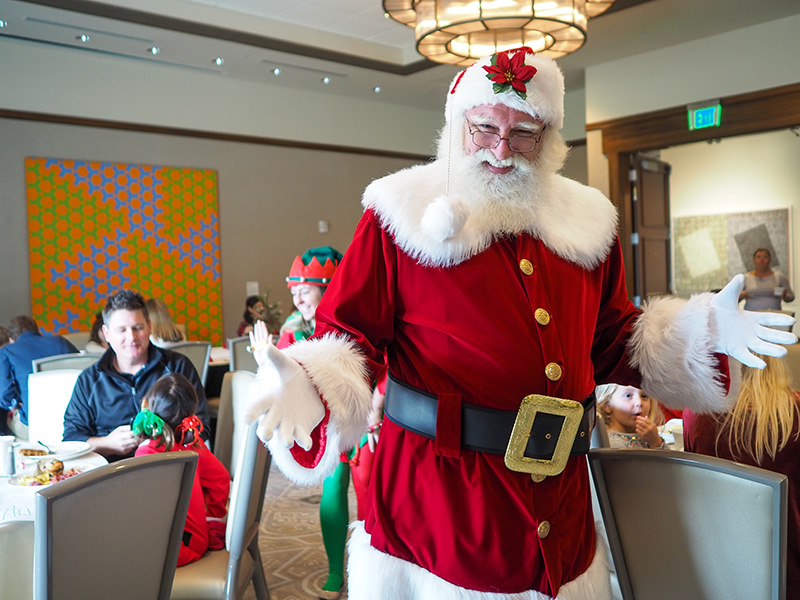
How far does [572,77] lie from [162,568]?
704 centimetres

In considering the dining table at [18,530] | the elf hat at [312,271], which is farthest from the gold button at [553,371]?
the elf hat at [312,271]

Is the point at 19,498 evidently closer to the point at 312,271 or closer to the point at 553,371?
the point at 553,371

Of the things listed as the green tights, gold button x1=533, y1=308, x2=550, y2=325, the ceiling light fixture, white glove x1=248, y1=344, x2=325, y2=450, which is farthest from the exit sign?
white glove x1=248, y1=344, x2=325, y2=450

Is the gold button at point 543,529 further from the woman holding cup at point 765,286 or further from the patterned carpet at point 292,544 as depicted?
the woman holding cup at point 765,286

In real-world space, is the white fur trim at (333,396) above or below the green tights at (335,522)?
above

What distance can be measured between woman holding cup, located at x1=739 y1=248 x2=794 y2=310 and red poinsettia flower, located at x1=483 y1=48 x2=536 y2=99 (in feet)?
21.2

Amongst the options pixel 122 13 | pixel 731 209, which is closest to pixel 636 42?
pixel 731 209

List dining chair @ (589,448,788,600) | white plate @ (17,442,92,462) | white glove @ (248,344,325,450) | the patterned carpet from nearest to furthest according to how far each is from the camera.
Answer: white glove @ (248,344,325,450) < dining chair @ (589,448,788,600) < white plate @ (17,442,92,462) < the patterned carpet

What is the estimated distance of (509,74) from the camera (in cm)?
137

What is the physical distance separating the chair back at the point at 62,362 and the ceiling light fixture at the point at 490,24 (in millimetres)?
2532

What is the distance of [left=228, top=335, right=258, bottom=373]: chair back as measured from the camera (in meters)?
4.70

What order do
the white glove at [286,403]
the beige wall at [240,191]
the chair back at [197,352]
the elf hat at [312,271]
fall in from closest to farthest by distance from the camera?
the white glove at [286,403]
the elf hat at [312,271]
the chair back at [197,352]
the beige wall at [240,191]

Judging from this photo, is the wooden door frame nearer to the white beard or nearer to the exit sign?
the exit sign

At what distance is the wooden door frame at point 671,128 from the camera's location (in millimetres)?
5906
